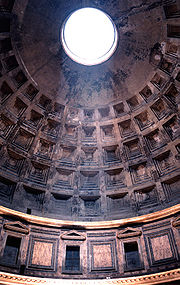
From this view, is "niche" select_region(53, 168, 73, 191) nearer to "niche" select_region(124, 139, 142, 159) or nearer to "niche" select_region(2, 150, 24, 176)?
"niche" select_region(2, 150, 24, 176)

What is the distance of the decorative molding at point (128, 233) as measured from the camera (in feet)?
48.2

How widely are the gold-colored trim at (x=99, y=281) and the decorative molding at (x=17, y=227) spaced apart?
7.54 feet

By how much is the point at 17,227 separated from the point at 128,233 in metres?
5.74

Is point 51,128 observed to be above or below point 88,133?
below

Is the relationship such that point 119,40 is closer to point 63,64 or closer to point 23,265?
point 63,64

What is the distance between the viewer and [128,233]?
14.8 metres

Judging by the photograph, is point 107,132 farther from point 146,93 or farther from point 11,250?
point 11,250

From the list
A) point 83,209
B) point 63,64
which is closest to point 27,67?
point 63,64

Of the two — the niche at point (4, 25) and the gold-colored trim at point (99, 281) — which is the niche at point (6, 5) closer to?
the niche at point (4, 25)

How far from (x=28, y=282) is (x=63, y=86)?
11150mm

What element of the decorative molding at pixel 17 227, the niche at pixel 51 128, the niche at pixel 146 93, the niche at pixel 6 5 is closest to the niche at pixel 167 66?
the niche at pixel 146 93

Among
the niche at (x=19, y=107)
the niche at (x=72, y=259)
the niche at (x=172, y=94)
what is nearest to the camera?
the niche at (x=72, y=259)

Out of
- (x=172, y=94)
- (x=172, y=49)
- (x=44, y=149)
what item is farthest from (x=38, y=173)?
(x=172, y=49)

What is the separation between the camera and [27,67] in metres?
16.5
